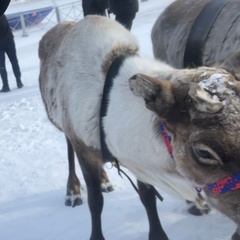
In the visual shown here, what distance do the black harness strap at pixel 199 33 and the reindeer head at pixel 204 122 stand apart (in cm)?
140

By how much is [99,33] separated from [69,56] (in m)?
0.30

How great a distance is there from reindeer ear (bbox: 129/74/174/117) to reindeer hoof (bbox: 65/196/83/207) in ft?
7.14

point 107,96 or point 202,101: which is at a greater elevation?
point 202,101

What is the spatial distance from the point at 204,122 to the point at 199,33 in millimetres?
1793

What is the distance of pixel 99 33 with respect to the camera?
340 centimetres

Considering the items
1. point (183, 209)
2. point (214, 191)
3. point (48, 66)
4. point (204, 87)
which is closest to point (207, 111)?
point (204, 87)

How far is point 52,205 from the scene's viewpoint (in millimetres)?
4367

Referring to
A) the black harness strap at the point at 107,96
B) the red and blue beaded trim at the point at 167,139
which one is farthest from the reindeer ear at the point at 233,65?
the black harness strap at the point at 107,96

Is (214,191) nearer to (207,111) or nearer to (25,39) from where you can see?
(207,111)

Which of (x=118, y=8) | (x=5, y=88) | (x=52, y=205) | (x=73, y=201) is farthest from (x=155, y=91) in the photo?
(x=5, y=88)

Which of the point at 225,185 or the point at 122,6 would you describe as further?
the point at 122,6

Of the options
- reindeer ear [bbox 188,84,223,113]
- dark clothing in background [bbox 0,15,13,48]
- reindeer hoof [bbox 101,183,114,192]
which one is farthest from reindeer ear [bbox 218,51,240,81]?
dark clothing in background [bbox 0,15,13,48]

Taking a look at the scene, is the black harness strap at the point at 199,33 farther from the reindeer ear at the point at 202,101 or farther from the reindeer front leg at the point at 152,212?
the reindeer ear at the point at 202,101

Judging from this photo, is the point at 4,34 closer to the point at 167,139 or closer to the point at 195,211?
the point at 195,211
